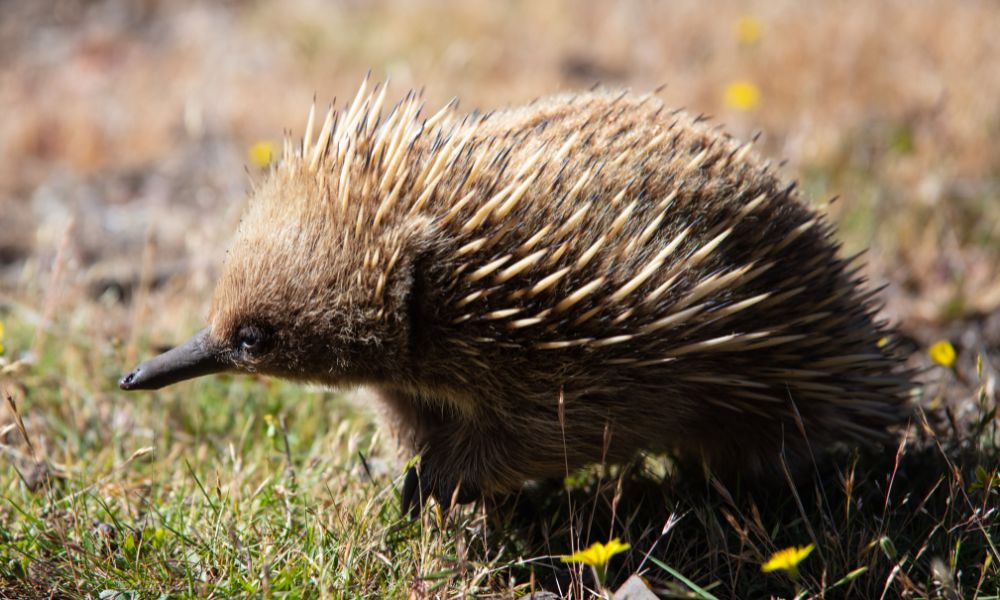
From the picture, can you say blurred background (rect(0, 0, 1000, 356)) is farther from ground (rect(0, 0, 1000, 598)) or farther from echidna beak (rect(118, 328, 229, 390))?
echidna beak (rect(118, 328, 229, 390))

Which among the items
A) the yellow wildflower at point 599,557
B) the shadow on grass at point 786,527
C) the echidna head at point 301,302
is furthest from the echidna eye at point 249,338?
the yellow wildflower at point 599,557

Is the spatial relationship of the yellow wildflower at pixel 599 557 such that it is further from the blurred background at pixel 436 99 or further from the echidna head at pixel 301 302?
the blurred background at pixel 436 99

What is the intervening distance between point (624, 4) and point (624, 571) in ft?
24.1

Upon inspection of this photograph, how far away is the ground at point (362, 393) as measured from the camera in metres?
2.67

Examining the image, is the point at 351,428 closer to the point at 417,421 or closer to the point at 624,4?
the point at 417,421

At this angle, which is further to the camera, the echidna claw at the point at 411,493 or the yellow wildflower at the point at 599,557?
the echidna claw at the point at 411,493

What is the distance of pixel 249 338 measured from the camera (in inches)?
105

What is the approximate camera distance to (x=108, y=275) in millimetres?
5195

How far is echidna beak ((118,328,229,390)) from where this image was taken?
2678mm

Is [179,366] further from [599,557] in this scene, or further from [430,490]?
[599,557]

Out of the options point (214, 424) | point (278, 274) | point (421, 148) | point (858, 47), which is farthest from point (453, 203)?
point (858, 47)

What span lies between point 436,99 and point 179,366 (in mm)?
4979

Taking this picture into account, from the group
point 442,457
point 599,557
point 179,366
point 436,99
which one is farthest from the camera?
point 436,99

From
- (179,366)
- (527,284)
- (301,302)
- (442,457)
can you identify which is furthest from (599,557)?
(179,366)
